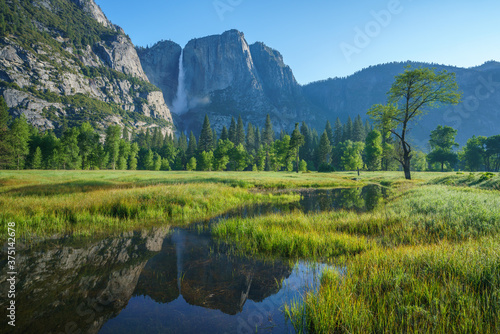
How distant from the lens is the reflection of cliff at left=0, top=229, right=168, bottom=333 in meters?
3.54

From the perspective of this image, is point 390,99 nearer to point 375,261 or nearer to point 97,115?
point 375,261

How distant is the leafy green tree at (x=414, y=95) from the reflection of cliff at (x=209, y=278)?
26.4 m

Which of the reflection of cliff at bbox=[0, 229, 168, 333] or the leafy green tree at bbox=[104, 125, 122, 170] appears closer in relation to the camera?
the reflection of cliff at bbox=[0, 229, 168, 333]

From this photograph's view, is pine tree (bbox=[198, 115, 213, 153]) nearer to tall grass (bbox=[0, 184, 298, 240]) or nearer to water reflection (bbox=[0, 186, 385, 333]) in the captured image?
tall grass (bbox=[0, 184, 298, 240])

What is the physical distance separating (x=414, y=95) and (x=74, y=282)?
3363 cm

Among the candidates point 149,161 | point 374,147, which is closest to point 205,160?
point 149,161

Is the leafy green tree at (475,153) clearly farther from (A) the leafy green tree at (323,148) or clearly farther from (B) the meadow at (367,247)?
(B) the meadow at (367,247)

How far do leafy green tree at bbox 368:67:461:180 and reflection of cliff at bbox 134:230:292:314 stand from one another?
86.5 feet

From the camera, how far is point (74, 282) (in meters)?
4.70

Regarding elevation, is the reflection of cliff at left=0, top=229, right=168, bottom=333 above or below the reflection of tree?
below

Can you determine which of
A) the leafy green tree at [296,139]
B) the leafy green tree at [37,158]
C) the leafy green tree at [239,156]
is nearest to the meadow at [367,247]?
the leafy green tree at [296,139]

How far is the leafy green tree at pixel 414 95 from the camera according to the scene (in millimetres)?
23391

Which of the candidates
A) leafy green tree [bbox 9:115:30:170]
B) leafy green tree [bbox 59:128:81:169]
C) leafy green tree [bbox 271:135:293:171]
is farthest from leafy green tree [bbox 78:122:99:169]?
leafy green tree [bbox 271:135:293:171]

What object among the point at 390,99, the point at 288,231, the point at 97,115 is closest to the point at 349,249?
the point at 288,231
